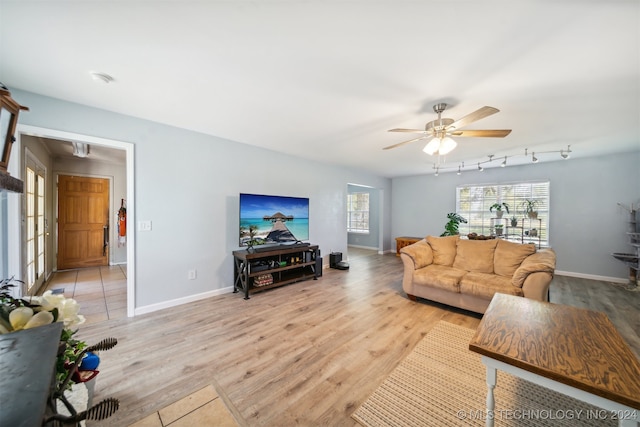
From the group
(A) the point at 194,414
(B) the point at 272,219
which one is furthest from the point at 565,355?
(B) the point at 272,219

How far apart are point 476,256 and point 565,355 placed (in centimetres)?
255

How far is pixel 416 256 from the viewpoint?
354cm

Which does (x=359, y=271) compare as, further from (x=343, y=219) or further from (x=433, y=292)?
(x=433, y=292)

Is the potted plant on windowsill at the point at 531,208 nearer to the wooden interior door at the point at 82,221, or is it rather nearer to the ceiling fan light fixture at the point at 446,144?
the ceiling fan light fixture at the point at 446,144

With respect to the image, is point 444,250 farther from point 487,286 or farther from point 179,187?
point 179,187

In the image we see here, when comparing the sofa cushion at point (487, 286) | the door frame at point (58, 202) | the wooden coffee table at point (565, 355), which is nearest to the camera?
the wooden coffee table at point (565, 355)

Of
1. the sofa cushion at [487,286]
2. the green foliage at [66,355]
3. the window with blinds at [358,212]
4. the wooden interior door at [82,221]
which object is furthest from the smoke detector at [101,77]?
the window with blinds at [358,212]

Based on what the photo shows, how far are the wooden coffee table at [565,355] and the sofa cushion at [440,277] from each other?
1408mm

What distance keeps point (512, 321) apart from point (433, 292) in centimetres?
184

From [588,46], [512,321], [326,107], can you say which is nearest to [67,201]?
[326,107]

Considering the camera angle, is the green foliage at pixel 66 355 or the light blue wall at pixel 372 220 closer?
the green foliage at pixel 66 355

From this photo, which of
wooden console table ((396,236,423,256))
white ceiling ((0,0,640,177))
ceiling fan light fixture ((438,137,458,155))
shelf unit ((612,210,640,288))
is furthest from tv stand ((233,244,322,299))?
shelf unit ((612,210,640,288))

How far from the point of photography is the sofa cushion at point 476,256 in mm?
3383

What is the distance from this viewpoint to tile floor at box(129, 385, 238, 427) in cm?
146
